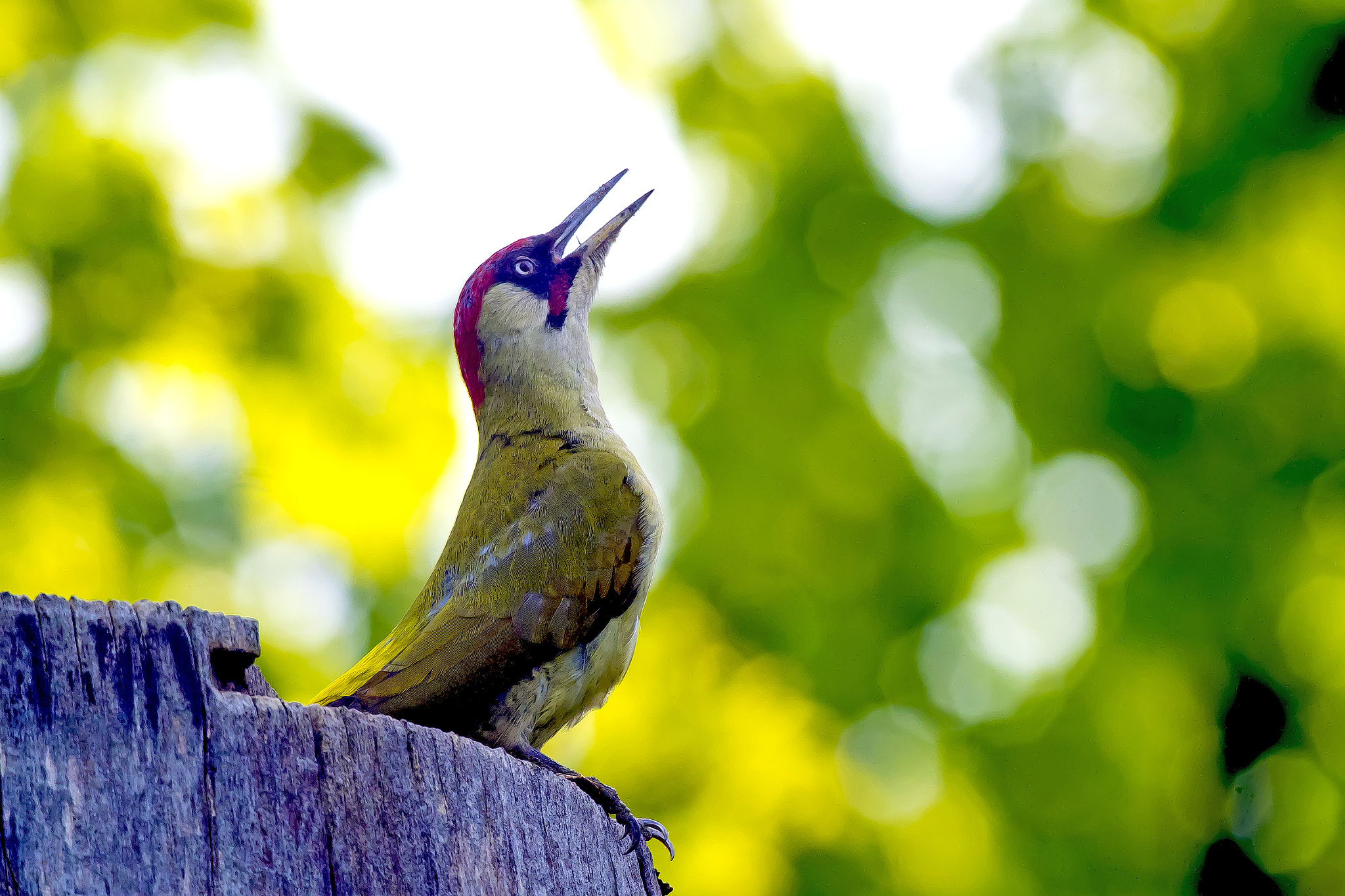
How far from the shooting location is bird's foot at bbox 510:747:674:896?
2.66 meters

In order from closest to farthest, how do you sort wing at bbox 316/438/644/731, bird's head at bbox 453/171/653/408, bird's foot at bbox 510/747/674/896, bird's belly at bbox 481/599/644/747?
bird's foot at bbox 510/747/674/896 → wing at bbox 316/438/644/731 → bird's belly at bbox 481/599/644/747 → bird's head at bbox 453/171/653/408

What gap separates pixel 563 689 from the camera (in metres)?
3.48

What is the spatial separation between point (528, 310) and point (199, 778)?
340 centimetres

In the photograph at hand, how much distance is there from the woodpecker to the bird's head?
0.03 ft

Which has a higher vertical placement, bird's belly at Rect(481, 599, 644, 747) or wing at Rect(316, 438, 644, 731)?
wing at Rect(316, 438, 644, 731)

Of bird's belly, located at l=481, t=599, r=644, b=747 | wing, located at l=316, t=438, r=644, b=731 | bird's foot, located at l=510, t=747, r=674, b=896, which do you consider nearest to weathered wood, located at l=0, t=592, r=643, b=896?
bird's foot, located at l=510, t=747, r=674, b=896

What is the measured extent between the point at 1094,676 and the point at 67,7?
7837mm

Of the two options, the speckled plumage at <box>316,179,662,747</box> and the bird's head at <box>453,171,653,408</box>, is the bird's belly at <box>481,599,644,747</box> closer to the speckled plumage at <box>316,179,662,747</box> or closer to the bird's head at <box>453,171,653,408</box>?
the speckled plumage at <box>316,179,662,747</box>

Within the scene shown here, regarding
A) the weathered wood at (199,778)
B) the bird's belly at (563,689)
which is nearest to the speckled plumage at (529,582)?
the bird's belly at (563,689)

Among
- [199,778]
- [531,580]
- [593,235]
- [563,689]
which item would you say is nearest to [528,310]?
[593,235]

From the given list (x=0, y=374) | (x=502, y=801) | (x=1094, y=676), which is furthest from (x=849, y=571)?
(x=502, y=801)

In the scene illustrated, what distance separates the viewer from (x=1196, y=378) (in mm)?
8094

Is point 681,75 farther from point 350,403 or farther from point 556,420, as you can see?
point 556,420

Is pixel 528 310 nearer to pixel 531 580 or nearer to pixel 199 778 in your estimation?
pixel 531 580
